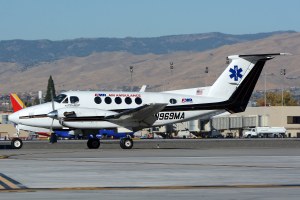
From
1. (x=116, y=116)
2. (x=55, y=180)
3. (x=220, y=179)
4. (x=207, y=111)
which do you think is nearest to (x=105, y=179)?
(x=55, y=180)

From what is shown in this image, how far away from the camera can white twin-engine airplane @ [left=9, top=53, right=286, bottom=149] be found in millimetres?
49594

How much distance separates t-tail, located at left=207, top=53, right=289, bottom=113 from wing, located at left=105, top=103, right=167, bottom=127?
13.8ft

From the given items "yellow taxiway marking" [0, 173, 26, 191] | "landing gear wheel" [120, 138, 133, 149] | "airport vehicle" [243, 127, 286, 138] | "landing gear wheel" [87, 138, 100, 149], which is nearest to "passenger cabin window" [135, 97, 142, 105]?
"landing gear wheel" [120, 138, 133, 149]

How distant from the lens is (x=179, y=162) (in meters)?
34.8

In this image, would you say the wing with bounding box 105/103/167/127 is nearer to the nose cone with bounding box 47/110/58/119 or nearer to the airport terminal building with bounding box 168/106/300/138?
the nose cone with bounding box 47/110/58/119

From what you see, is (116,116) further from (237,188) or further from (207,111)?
(237,188)

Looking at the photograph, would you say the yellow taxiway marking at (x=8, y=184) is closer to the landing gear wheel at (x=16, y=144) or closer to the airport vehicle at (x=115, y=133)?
the landing gear wheel at (x=16, y=144)

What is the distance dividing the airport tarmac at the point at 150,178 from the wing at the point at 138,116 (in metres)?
11.8

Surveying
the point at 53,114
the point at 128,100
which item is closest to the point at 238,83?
the point at 128,100

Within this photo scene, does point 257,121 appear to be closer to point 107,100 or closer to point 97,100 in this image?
point 107,100

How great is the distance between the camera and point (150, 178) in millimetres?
26562

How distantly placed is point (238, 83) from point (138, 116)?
6772mm

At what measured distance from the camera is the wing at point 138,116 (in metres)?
49.0

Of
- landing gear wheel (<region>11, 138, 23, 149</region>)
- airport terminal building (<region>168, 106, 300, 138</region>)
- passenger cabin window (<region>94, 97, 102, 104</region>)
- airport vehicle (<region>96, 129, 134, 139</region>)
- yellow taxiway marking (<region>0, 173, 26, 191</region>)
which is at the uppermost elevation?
airport terminal building (<region>168, 106, 300, 138</region>)
